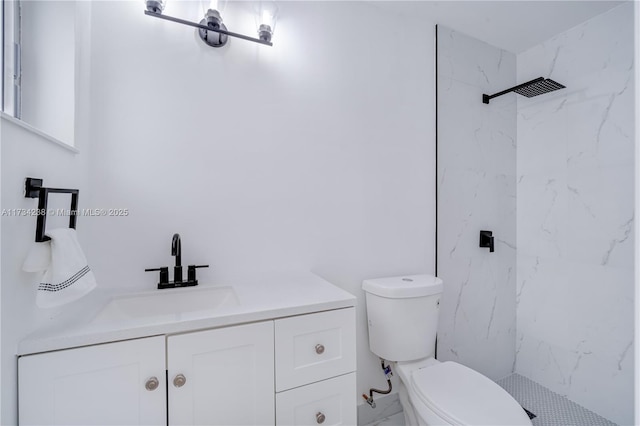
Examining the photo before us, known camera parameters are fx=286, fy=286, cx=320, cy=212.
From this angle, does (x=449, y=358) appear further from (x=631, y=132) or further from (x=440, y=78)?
(x=440, y=78)

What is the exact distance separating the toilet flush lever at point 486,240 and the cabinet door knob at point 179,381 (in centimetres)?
187

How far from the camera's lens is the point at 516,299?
211 centimetres

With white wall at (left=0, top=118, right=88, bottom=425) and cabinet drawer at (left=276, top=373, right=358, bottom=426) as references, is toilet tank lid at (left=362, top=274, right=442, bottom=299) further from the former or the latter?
white wall at (left=0, top=118, right=88, bottom=425)

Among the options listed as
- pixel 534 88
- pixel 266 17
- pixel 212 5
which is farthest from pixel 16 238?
pixel 534 88

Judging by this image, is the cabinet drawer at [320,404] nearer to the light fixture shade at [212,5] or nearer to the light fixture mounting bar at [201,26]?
the light fixture mounting bar at [201,26]

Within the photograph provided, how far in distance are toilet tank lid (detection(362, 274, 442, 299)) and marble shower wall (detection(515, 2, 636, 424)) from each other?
1.04 m

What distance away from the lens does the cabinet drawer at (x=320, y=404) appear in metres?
0.92

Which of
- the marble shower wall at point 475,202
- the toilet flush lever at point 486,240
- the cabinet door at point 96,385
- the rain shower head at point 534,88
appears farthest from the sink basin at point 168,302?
the rain shower head at point 534,88

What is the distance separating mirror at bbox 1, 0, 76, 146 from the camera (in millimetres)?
863

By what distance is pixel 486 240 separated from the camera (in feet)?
6.32

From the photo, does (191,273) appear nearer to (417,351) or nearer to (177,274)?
(177,274)

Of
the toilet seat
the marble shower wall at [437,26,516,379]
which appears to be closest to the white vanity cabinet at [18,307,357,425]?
the toilet seat

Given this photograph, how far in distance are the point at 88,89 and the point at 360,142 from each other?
48.4 inches

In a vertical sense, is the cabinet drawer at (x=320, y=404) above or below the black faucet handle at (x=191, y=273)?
below
